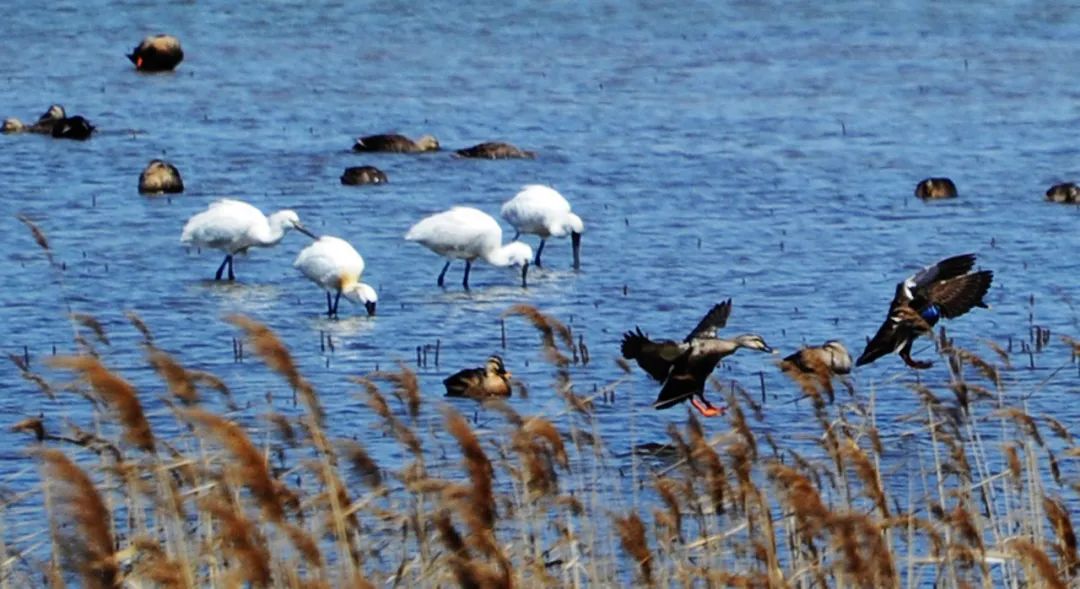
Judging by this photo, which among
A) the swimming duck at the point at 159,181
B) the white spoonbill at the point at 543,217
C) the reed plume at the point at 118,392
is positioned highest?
the swimming duck at the point at 159,181

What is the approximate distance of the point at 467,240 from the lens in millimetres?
15203

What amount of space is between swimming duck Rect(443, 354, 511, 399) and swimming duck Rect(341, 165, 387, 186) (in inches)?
308

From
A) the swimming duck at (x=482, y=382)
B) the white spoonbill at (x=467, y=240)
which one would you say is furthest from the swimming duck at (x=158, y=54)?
the swimming duck at (x=482, y=382)

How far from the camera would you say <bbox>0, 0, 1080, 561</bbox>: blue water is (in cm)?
1282

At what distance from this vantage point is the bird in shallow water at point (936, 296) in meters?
11.1

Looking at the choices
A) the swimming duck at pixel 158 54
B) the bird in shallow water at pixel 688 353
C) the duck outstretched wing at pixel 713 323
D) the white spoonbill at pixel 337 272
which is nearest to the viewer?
the bird in shallow water at pixel 688 353

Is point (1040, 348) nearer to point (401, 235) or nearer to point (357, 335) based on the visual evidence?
point (357, 335)

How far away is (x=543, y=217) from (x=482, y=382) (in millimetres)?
5146

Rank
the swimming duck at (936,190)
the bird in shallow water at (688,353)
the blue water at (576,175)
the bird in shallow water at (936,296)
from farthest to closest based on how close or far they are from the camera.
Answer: the swimming duck at (936,190) < the blue water at (576,175) < the bird in shallow water at (936,296) < the bird in shallow water at (688,353)

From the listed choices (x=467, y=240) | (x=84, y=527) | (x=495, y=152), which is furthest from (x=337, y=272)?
(x=84, y=527)

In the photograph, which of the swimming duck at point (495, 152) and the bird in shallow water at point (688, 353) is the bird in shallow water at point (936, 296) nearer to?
the bird in shallow water at point (688, 353)

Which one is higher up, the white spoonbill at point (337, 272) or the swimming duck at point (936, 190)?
the swimming duck at point (936, 190)

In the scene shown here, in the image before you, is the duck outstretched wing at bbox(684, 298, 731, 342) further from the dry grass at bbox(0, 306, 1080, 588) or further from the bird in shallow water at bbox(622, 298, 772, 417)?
the dry grass at bbox(0, 306, 1080, 588)

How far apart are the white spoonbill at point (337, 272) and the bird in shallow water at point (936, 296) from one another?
3.67m
